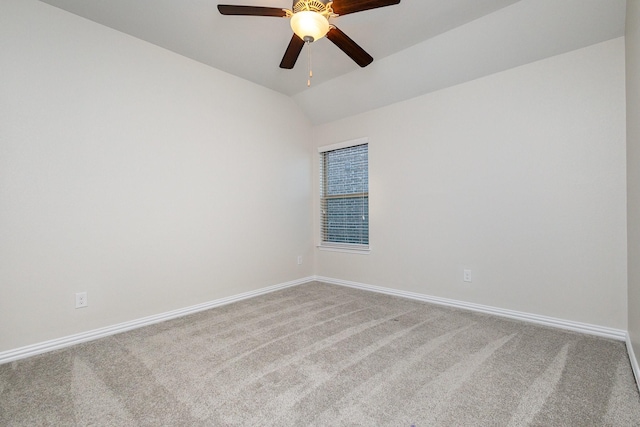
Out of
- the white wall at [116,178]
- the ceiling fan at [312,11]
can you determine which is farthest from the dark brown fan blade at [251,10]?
the white wall at [116,178]

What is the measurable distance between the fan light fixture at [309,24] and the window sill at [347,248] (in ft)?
7.99

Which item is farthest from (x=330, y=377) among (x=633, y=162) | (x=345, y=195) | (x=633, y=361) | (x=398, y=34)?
(x=398, y=34)

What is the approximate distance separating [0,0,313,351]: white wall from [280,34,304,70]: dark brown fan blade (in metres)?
1.14

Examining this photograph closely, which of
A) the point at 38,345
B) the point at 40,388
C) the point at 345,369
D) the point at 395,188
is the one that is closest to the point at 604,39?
the point at 395,188

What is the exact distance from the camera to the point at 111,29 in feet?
7.71

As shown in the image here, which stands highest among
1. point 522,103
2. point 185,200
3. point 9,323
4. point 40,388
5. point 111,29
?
point 111,29

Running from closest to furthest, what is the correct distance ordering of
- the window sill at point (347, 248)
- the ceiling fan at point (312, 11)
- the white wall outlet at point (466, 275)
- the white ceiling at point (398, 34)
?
the ceiling fan at point (312, 11)
the white ceiling at point (398, 34)
the white wall outlet at point (466, 275)
the window sill at point (347, 248)

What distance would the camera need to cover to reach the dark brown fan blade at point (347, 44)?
190 cm

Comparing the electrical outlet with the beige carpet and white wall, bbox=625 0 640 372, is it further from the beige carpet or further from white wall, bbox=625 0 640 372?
white wall, bbox=625 0 640 372

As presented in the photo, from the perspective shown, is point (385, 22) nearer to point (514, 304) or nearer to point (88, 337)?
point (514, 304)

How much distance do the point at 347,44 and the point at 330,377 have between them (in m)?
2.14

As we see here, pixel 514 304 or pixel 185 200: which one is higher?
pixel 185 200

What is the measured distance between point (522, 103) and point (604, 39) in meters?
0.60

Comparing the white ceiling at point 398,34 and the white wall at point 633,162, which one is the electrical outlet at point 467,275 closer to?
the white wall at point 633,162
